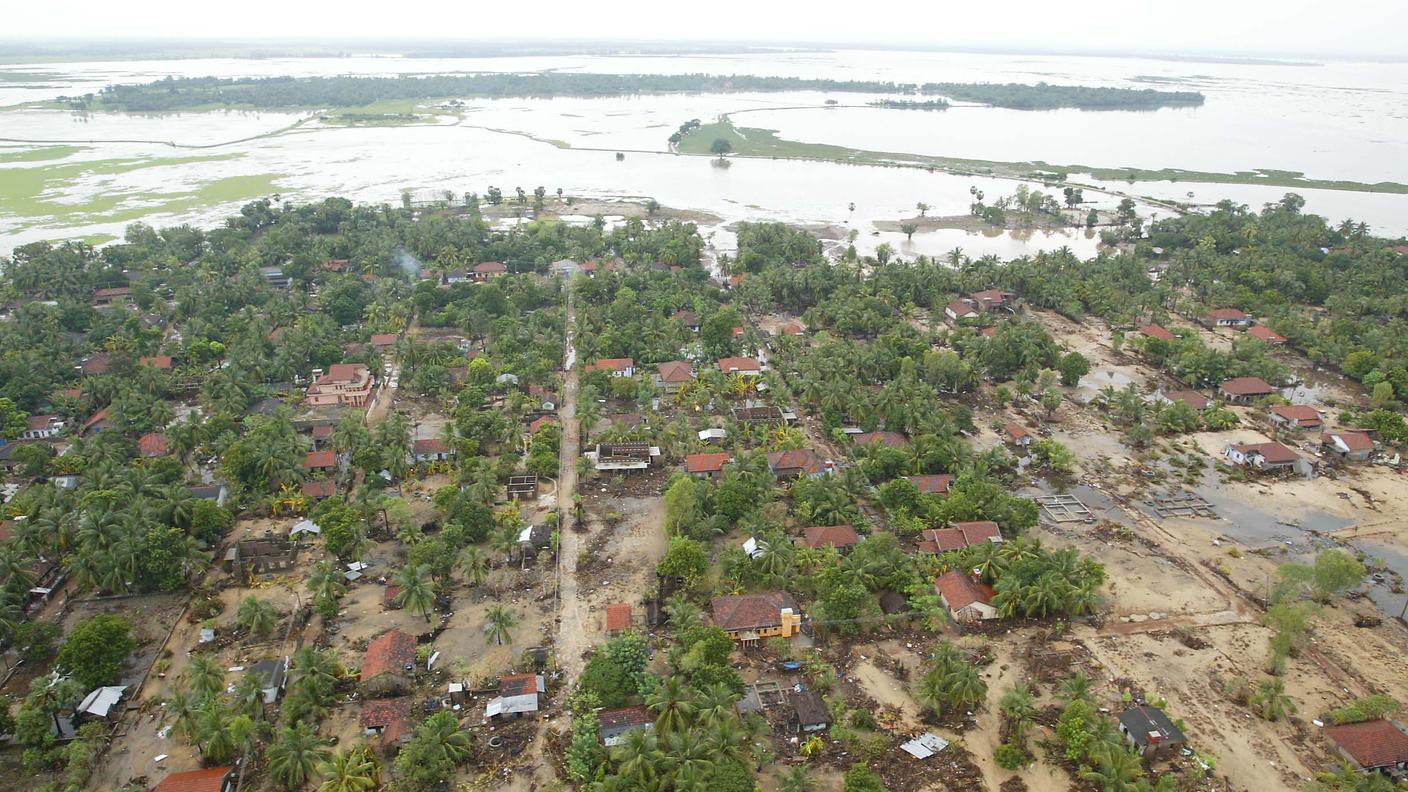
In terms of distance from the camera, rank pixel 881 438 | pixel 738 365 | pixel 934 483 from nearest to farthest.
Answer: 1. pixel 934 483
2. pixel 881 438
3. pixel 738 365

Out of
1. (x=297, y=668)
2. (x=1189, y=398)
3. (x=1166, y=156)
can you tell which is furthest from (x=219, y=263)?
(x=1166, y=156)

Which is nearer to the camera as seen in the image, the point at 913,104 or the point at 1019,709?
the point at 1019,709

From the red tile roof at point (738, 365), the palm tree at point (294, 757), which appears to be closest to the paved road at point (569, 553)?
the palm tree at point (294, 757)

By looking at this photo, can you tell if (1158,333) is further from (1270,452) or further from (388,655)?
(388,655)

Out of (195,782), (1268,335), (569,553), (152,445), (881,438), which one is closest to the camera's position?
(195,782)

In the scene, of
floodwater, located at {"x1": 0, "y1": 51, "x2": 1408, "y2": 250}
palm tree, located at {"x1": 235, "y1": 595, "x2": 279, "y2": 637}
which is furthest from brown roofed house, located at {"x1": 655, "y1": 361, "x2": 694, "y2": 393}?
floodwater, located at {"x1": 0, "y1": 51, "x2": 1408, "y2": 250}

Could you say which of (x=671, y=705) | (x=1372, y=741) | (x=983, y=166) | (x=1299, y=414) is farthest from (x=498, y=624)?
(x=983, y=166)
